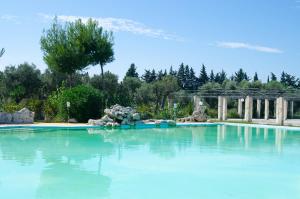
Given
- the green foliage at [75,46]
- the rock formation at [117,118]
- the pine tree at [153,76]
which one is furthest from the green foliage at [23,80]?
the pine tree at [153,76]

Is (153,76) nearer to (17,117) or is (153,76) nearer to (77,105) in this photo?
(77,105)

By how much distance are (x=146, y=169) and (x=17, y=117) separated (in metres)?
16.1

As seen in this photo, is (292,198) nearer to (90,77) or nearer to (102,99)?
(102,99)

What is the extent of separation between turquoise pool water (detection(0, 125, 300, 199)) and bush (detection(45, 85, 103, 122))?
327 inches

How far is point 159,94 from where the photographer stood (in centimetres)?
4541

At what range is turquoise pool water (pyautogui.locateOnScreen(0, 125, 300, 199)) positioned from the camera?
8836mm

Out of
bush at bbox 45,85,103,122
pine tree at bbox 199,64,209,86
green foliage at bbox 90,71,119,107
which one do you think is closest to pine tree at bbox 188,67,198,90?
pine tree at bbox 199,64,209,86

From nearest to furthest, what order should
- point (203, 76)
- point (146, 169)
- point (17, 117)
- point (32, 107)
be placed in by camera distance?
point (146, 169) < point (17, 117) < point (32, 107) < point (203, 76)

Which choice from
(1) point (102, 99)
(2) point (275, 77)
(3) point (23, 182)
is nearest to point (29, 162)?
(3) point (23, 182)

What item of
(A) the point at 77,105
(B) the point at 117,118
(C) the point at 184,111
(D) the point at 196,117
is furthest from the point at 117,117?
(C) the point at 184,111

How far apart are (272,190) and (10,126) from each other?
54.9 ft

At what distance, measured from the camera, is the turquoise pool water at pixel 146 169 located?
8836 mm

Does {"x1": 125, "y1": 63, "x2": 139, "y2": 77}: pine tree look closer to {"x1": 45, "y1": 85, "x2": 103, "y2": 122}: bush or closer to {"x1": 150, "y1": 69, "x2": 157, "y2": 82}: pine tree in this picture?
{"x1": 150, "y1": 69, "x2": 157, "y2": 82}: pine tree

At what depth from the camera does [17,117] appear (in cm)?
2533
